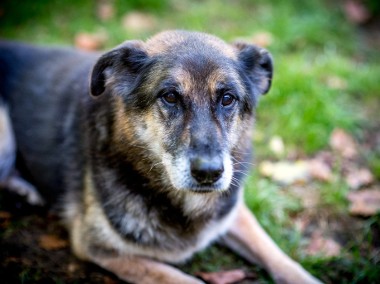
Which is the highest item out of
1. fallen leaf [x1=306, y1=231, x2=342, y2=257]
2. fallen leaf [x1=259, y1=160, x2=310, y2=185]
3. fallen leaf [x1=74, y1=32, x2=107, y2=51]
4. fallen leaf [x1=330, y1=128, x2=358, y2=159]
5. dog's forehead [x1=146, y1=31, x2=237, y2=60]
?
dog's forehead [x1=146, y1=31, x2=237, y2=60]

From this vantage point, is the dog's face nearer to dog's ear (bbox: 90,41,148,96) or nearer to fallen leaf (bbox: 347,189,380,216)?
dog's ear (bbox: 90,41,148,96)

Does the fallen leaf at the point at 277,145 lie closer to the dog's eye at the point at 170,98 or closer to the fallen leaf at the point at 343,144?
the fallen leaf at the point at 343,144

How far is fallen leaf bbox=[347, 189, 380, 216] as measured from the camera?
3605 millimetres

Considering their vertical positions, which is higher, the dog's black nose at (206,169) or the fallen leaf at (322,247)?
the dog's black nose at (206,169)

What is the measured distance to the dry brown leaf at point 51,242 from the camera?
3.24 metres

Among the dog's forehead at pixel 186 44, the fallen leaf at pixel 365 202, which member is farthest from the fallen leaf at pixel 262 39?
the dog's forehead at pixel 186 44

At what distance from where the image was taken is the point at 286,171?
4.00m

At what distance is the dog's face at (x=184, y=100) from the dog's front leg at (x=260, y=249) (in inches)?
27.9

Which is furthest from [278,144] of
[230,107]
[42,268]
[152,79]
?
[42,268]

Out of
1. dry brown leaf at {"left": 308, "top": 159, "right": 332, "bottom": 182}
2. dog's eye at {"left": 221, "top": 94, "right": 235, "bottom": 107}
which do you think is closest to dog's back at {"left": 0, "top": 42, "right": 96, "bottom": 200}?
dog's eye at {"left": 221, "top": 94, "right": 235, "bottom": 107}

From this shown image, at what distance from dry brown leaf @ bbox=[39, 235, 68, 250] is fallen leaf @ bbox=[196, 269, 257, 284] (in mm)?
1072

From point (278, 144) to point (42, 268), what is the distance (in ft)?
8.02

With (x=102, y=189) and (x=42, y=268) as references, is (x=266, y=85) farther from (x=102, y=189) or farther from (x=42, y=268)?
(x=42, y=268)

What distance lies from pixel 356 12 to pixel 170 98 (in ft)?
14.9
